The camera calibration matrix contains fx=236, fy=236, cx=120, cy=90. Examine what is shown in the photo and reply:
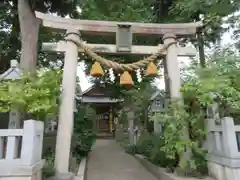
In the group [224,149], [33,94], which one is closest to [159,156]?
[224,149]

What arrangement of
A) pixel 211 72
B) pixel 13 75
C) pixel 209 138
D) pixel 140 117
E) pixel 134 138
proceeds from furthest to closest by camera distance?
pixel 134 138 → pixel 140 117 → pixel 13 75 → pixel 209 138 → pixel 211 72

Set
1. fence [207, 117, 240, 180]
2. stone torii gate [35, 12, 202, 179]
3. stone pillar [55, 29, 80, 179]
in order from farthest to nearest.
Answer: stone torii gate [35, 12, 202, 179] → stone pillar [55, 29, 80, 179] → fence [207, 117, 240, 180]

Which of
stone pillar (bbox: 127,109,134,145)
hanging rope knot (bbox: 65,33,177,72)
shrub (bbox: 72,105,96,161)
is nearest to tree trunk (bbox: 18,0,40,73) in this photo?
hanging rope knot (bbox: 65,33,177,72)

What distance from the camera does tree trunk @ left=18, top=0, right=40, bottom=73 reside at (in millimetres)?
7867

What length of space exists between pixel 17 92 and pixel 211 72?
415 cm

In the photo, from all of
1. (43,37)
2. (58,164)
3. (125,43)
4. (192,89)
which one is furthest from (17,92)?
(43,37)

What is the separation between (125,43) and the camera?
20.2 feet

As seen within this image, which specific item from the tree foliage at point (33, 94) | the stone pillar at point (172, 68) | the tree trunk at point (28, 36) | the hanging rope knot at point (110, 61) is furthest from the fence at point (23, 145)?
the tree trunk at point (28, 36)

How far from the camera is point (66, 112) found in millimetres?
5492

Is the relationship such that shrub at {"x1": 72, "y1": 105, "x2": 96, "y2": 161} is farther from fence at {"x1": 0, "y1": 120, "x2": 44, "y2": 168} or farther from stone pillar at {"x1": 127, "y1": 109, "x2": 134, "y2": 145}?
fence at {"x1": 0, "y1": 120, "x2": 44, "y2": 168}

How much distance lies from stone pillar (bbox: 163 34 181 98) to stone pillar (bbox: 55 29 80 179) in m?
2.40

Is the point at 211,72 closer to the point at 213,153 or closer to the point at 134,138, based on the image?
the point at 213,153

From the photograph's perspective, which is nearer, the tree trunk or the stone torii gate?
the stone torii gate

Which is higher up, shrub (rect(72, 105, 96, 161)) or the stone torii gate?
the stone torii gate
